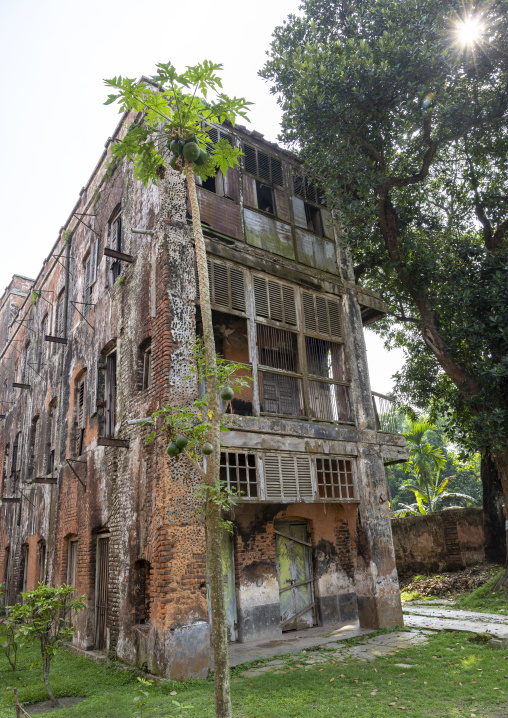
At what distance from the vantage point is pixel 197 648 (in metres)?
7.24

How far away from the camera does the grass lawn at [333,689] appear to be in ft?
18.7

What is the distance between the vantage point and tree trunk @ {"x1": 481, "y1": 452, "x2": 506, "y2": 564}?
14.7 meters

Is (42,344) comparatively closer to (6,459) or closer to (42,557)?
(6,459)

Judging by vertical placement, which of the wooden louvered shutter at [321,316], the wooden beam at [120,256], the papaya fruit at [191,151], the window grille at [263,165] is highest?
the window grille at [263,165]

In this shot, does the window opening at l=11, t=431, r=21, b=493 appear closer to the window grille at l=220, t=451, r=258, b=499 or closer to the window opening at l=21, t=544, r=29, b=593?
the window opening at l=21, t=544, r=29, b=593

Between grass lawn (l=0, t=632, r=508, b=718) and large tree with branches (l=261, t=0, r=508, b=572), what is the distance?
478 centimetres

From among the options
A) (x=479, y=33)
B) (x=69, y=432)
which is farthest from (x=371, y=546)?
(x=479, y=33)

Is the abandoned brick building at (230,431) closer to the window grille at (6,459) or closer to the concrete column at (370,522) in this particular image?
the concrete column at (370,522)

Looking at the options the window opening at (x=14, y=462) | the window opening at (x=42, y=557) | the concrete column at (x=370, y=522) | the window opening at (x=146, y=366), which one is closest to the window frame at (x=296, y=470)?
the concrete column at (x=370, y=522)

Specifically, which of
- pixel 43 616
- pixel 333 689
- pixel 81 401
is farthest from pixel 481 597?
pixel 81 401

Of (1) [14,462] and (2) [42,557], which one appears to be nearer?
(2) [42,557]

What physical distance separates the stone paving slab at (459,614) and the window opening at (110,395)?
7.93 metres

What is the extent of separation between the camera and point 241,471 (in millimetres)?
8891

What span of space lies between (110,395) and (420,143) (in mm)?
9200
